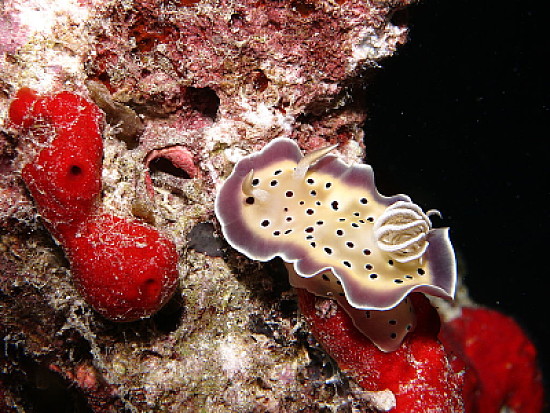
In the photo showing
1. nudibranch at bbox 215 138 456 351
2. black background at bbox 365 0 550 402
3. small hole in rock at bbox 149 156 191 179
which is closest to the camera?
nudibranch at bbox 215 138 456 351

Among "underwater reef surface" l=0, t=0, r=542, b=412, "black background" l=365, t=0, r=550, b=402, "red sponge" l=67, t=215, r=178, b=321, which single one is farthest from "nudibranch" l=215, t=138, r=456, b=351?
"black background" l=365, t=0, r=550, b=402

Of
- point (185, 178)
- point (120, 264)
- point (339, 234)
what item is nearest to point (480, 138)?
point (339, 234)

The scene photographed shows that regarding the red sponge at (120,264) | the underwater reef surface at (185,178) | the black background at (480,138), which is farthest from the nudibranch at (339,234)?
the black background at (480,138)

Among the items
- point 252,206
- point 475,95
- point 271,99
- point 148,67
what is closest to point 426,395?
point 252,206

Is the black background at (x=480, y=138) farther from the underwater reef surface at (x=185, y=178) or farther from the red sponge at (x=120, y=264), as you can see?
the red sponge at (x=120, y=264)

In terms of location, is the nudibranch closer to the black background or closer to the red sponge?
the red sponge

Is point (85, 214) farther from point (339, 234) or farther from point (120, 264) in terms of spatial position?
point (339, 234)

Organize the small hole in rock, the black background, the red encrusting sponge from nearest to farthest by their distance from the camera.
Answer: the red encrusting sponge
the small hole in rock
the black background
